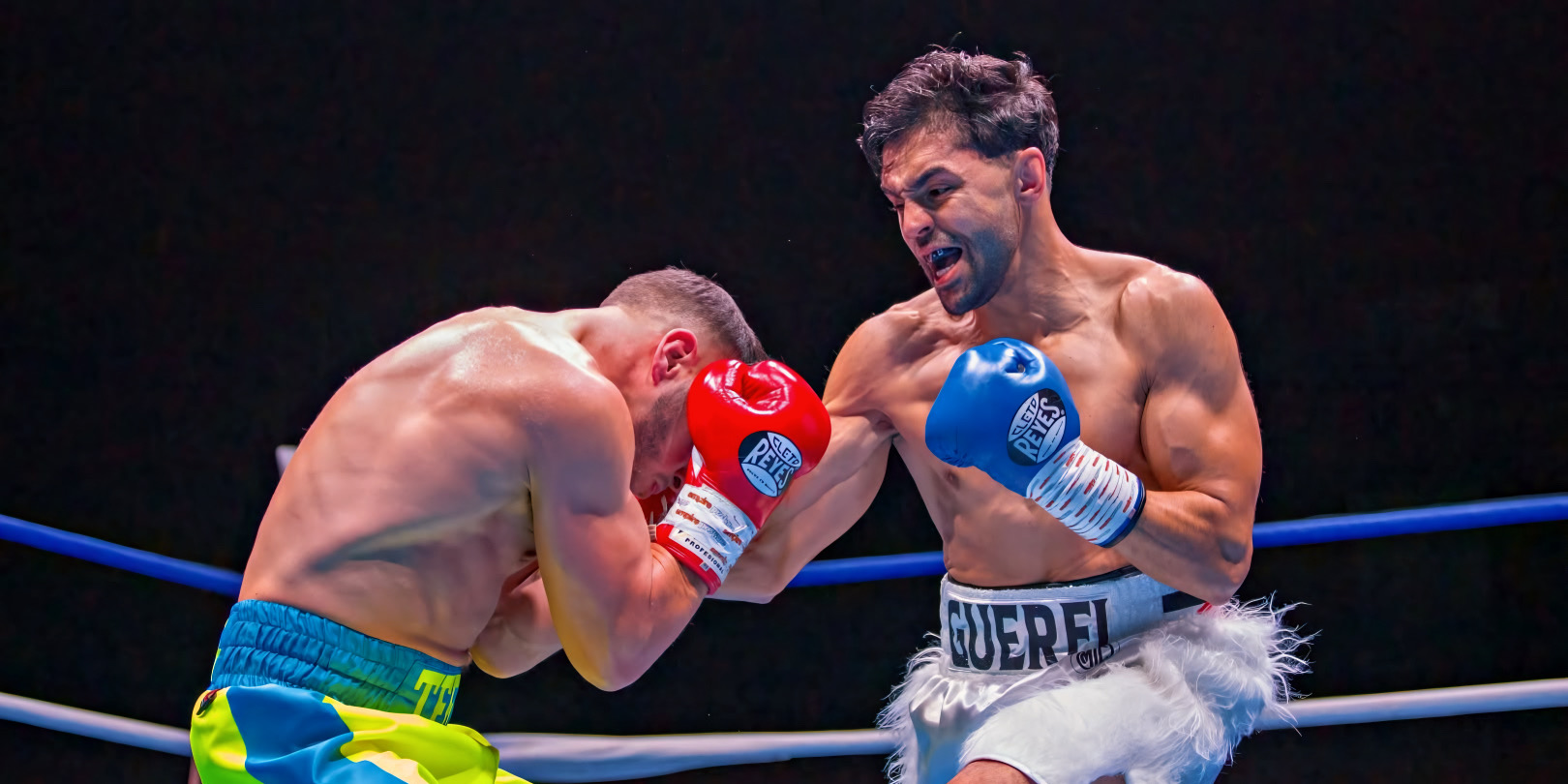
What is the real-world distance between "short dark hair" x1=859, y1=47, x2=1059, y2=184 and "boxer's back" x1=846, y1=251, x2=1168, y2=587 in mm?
247

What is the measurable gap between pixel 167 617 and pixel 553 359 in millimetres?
2227

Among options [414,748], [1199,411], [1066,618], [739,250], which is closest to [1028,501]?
[1066,618]

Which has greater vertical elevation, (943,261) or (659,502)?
(943,261)

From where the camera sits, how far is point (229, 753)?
1459 millimetres

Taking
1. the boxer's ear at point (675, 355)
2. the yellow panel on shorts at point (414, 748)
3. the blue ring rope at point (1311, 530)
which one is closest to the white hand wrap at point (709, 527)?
the boxer's ear at point (675, 355)

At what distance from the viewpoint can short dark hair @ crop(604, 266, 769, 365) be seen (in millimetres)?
1864

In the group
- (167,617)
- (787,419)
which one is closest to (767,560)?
(787,419)

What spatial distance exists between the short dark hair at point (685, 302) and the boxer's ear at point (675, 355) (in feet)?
0.10

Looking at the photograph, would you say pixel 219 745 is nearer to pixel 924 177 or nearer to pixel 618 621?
pixel 618 621

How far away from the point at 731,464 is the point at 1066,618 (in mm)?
560

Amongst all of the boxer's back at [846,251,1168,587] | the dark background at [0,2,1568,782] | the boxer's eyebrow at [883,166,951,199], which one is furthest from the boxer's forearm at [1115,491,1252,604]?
the dark background at [0,2,1568,782]

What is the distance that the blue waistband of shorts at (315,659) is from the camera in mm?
1495

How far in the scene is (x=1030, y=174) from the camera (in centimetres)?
195

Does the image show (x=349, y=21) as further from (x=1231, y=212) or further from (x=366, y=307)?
(x=1231, y=212)
